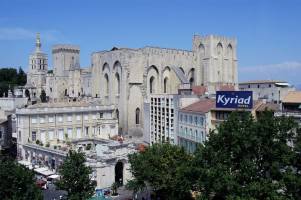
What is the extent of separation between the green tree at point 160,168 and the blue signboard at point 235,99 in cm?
1347

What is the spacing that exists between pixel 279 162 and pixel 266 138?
2322mm

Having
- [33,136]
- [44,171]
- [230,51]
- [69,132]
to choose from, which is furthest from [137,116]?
[230,51]

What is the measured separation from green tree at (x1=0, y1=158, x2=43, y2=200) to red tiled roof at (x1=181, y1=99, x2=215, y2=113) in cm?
3199

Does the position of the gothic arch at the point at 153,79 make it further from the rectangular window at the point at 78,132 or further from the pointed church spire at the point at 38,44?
the pointed church spire at the point at 38,44

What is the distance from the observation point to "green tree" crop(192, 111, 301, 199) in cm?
3419

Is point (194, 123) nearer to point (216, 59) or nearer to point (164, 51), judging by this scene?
point (164, 51)

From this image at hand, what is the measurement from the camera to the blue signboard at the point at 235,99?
2287 inches

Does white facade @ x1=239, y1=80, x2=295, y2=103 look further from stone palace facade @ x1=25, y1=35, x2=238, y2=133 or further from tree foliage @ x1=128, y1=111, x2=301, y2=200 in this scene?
tree foliage @ x1=128, y1=111, x2=301, y2=200

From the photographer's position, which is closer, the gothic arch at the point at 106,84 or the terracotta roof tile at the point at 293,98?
the terracotta roof tile at the point at 293,98

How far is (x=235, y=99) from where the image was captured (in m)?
59.6

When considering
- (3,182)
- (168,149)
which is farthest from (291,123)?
(3,182)

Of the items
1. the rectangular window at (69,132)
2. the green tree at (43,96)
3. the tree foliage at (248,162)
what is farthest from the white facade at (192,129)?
the green tree at (43,96)

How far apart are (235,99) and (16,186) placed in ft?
109

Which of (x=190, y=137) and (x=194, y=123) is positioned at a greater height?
(x=194, y=123)
